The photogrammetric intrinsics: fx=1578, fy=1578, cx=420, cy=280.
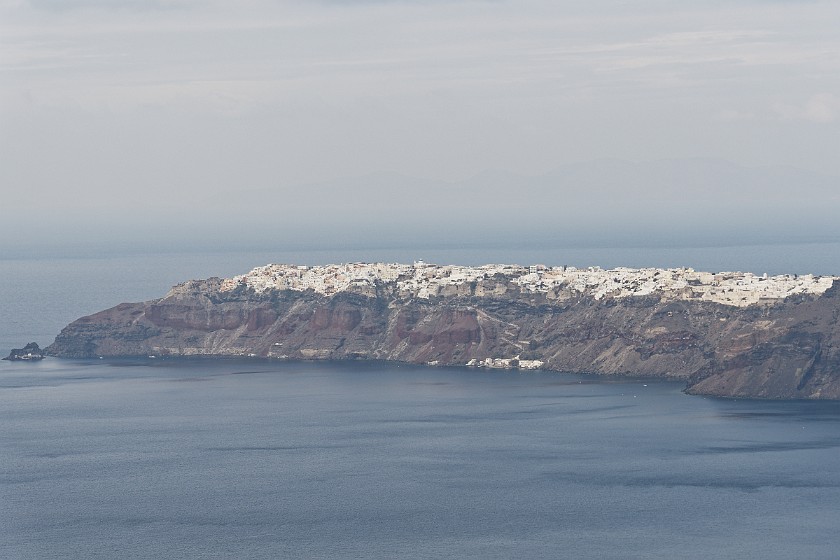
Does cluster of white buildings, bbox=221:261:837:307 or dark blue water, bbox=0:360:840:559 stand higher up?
cluster of white buildings, bbox=221:261:837:307

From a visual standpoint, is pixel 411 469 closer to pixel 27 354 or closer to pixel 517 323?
pixel 517 323

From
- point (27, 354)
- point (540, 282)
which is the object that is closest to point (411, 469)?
point (540, 282)

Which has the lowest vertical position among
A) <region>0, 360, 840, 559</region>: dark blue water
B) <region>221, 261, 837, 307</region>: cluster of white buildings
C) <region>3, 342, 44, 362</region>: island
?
<region>0, 360, 840, 559</region>: dark blue water

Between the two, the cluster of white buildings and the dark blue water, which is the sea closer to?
the dark blue water

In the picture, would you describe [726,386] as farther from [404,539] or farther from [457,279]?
[404,539]

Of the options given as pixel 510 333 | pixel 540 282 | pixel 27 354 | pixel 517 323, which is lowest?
pixel 27 354

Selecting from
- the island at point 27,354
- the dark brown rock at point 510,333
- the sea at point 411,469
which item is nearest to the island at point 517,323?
the dark brown rock at point 510,333

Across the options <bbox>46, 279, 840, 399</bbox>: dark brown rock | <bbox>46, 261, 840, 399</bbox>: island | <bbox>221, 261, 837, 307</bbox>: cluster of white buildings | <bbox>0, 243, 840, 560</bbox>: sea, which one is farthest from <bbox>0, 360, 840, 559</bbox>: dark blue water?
<bbox>221, 261, 837, 307</bbox>: cluster of white buildings
